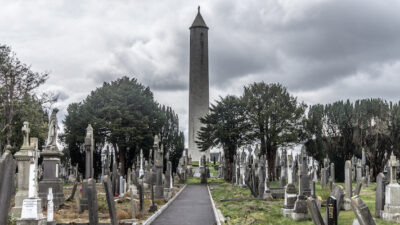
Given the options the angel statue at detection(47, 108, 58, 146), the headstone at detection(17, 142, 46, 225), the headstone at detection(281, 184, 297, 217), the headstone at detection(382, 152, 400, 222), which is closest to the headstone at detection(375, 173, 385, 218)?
the headstone at detection(382, 152, 400, 222)

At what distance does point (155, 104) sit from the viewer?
2058 inches

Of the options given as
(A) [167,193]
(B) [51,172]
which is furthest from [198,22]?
(B) [51,172]

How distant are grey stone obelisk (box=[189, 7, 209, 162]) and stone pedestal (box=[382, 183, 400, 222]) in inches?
2486

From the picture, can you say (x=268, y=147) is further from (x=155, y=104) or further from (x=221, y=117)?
(x=155, y=104)

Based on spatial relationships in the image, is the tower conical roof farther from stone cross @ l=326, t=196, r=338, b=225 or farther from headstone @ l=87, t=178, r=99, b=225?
stone cross @ l=326, t=196, r=338, b=225

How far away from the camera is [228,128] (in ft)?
163

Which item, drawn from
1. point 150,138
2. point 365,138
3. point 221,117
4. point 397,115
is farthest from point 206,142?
point 397,115

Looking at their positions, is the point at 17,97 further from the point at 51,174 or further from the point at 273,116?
the point at 273,116

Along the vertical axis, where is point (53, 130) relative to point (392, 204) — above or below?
above

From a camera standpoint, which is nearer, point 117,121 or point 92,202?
point 92,202

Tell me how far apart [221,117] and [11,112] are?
24623 millimetres

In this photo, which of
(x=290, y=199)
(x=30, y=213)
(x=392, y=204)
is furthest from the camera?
(x=290, y=199)

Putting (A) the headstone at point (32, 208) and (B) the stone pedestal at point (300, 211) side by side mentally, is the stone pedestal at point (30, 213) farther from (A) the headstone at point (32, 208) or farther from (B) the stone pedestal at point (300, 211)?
(B) the stone pedestal at point (300, 211)

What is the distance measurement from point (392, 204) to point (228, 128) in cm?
3545
